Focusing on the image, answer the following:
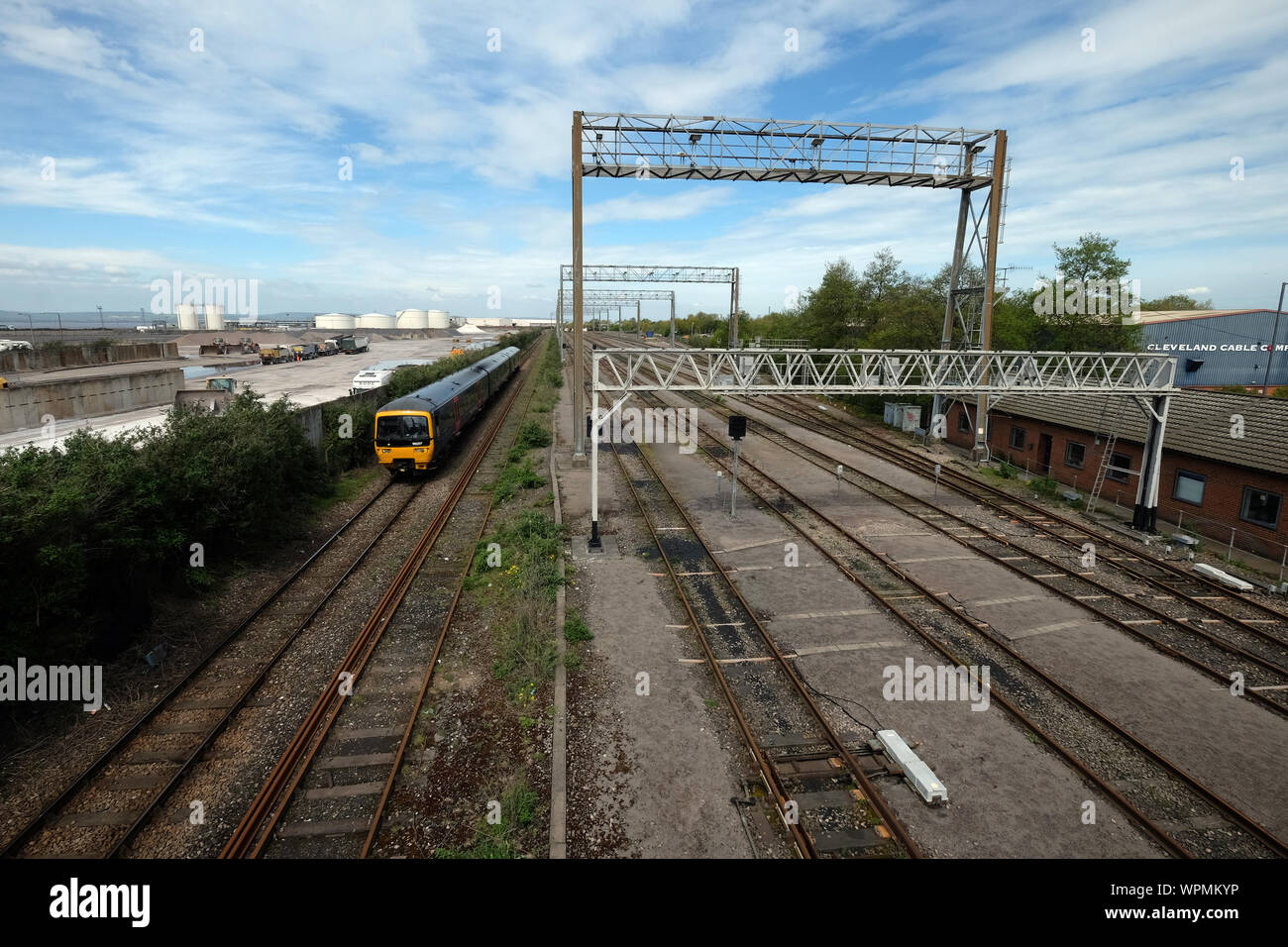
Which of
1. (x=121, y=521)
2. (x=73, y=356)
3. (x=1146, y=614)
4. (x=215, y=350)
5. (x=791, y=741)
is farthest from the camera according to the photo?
(x=215, y=350)

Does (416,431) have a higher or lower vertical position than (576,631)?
higher

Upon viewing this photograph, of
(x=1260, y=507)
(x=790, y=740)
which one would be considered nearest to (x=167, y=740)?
(x=790, y=740)

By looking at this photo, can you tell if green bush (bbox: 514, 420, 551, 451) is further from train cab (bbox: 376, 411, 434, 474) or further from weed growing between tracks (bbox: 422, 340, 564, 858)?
weed growing between tracks (bbox: 422, 340, 564, 858)

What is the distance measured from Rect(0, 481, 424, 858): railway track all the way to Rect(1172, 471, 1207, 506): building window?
920 inches

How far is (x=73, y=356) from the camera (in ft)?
137

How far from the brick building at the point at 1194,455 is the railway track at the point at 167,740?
21689 millimetres

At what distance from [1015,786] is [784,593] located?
612 cm

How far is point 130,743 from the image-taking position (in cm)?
870

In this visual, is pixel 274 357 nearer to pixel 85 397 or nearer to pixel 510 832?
pixel 85 397

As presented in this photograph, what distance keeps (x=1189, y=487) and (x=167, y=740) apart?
25344mm

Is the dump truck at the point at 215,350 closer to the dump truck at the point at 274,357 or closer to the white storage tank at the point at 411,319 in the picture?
the dump truck at the point at 274,357

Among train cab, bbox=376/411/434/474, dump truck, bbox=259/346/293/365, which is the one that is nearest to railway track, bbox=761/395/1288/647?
train cab, bbox=376/411/434/474

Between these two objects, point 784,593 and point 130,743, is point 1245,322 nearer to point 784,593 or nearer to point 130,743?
point 784,593
